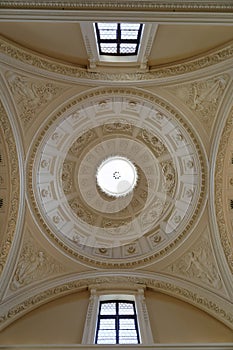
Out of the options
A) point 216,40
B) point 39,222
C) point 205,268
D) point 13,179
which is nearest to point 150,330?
point 205,268

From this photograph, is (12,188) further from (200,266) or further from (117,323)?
(200,266)

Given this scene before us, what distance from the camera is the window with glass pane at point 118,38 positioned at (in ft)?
43.8

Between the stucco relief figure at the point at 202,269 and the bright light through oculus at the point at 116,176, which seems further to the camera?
the bright light through oculus at the point at 116,176

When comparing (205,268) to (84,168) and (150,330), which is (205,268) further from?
(84,168)

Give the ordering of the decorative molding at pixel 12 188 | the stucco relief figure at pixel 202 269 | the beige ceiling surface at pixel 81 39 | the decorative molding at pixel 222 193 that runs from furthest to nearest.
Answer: the stucco relief figure at pixel 202 269, the decorative molding at pixel 222 193, the decorative molding at pixel 12 188, the beige ceiling surface at pixel 81 39

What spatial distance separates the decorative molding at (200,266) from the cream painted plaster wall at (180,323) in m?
0.90

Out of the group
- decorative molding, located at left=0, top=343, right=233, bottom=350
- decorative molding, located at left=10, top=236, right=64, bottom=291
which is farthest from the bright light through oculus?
decorative molding, located at left=0, top=343, right=233, bottom=350

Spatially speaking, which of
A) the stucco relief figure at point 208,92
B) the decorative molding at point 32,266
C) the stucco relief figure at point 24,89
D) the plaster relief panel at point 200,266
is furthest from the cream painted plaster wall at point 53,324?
the stucco relief figure at point 208,92

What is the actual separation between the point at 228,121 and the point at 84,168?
234 inches

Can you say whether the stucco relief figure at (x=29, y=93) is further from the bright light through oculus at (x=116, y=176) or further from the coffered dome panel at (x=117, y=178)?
the bright light through oculus at (x=116, y=176)

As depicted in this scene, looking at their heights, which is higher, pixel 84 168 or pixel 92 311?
pixel 84 168

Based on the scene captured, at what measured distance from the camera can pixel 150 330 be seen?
40.9 ft

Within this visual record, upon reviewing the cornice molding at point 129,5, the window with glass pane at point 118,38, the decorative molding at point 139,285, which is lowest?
the decorative molding at point 139,285

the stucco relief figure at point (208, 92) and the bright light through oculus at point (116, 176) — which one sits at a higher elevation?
the bright light through oculus at point (116, 176)
